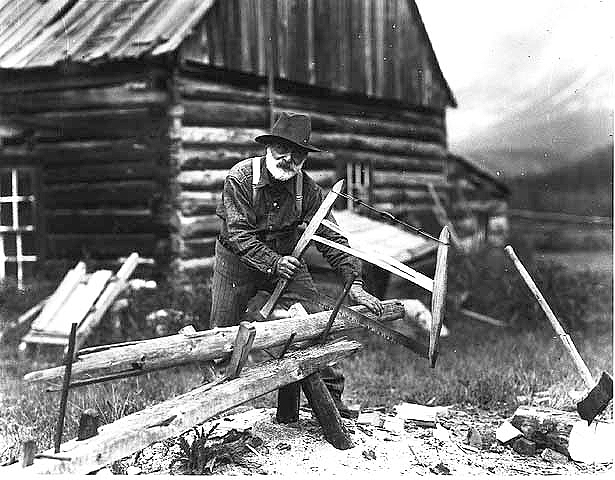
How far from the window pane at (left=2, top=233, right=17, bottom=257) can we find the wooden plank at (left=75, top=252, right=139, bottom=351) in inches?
50.6

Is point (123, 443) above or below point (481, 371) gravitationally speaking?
above

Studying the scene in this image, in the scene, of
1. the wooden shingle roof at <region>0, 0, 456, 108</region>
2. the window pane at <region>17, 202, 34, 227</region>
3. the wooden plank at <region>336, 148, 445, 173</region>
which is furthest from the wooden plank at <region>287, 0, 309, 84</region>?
the window pane at <region>17, 202, 34, 227</region>

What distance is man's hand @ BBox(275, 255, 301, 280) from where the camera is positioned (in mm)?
4680

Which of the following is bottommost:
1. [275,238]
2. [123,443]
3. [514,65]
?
[123,443]

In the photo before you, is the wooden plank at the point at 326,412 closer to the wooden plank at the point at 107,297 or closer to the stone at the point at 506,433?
the stone at the point at 506,433

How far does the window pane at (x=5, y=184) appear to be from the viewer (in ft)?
26.6

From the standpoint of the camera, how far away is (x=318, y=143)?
28.6 feet

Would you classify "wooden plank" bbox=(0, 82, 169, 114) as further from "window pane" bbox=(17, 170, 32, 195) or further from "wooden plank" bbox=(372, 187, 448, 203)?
"wooden plank" bbox=(372, 187, 448, 203)

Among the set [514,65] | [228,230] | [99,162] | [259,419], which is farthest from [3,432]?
[514,65]

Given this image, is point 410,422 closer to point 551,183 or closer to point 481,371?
point 481,371

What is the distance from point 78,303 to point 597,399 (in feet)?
15.9

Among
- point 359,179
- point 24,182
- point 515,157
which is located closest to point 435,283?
point 359,179

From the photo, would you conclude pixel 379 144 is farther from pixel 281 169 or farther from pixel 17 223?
pixel 281 169

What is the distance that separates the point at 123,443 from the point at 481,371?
3984 mm
